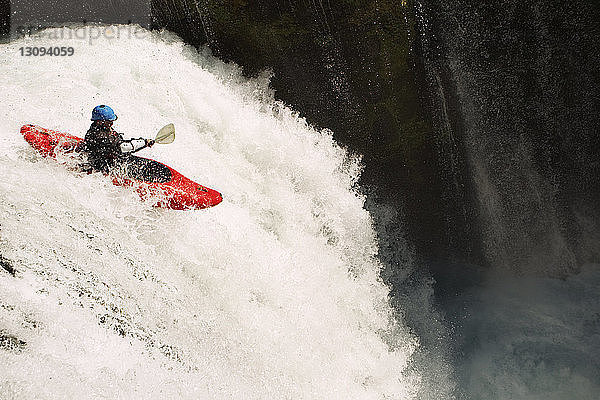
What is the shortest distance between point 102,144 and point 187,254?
41.0 inches

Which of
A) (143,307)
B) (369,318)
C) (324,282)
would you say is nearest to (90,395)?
(143,307)

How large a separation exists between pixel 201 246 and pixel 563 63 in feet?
15.0

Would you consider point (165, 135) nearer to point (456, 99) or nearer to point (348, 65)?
point (348, 65)

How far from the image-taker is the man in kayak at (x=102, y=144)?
3719 mm

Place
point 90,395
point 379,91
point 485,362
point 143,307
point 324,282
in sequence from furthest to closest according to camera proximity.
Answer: point 379,91
point 485,362
point 324,282
point 143,307
point 90,395

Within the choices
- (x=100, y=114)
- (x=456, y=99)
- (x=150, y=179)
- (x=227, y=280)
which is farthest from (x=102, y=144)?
(x=456, y=99)

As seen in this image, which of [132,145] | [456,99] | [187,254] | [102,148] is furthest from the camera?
[456,99]

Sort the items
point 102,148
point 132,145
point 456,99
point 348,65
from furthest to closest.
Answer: point 456,99
point 348,65
point 132,145
point 102,148

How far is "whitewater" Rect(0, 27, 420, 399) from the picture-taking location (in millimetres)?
2740

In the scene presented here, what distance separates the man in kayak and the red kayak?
11cm

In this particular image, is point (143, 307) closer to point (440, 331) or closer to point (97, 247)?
point (97, 247)

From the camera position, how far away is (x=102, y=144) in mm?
3729

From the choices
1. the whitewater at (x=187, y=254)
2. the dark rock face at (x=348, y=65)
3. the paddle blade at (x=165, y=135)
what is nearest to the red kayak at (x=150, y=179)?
the whitewater at (x=187, y=254)

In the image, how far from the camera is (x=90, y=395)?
2.42 meters
